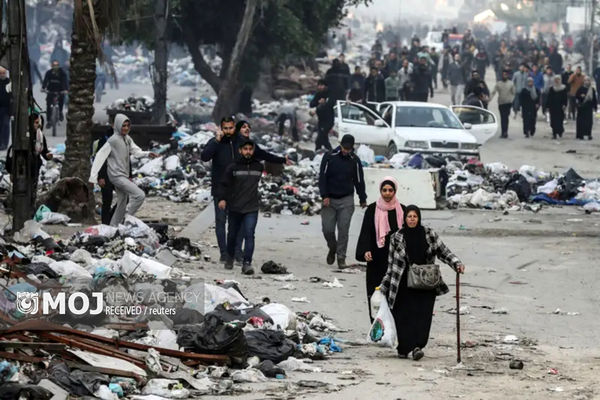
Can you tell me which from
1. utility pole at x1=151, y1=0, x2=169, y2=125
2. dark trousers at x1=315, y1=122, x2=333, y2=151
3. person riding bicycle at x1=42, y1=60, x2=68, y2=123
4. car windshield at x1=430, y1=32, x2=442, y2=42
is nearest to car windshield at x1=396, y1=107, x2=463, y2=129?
dark trousers at x1=315, y1=122, x2=333, y2=151

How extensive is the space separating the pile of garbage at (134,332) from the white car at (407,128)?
1486cm

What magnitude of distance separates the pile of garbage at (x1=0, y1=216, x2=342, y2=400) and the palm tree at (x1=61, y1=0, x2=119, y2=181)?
5874 mm

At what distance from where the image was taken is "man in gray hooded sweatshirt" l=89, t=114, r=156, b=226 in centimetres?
1881

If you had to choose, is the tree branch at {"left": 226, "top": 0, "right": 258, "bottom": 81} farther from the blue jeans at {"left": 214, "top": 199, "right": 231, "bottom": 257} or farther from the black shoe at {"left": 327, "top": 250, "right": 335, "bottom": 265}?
the blue jeans at {"left": 214, "top": 199, "right": 231, "bottom": 257}

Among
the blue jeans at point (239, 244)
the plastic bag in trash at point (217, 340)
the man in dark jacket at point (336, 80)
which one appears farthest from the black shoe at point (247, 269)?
the man in dark jacket at point (336, 80)

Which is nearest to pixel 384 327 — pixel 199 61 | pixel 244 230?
pixel 244 230

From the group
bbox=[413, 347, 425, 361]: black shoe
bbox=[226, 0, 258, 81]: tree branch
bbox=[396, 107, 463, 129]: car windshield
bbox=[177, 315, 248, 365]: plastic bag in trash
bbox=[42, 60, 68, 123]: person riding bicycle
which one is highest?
bbox=[226, 0, 258, 81]: tree branch

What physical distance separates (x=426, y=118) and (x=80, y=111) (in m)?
11.2

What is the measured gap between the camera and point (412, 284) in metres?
12.8

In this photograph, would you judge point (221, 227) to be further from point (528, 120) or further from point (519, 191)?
point (528, 120)

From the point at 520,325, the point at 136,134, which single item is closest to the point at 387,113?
the point at 136,134

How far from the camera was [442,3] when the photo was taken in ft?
555

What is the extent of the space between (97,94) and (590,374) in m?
41.4

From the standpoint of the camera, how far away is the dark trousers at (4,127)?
1212 inches
